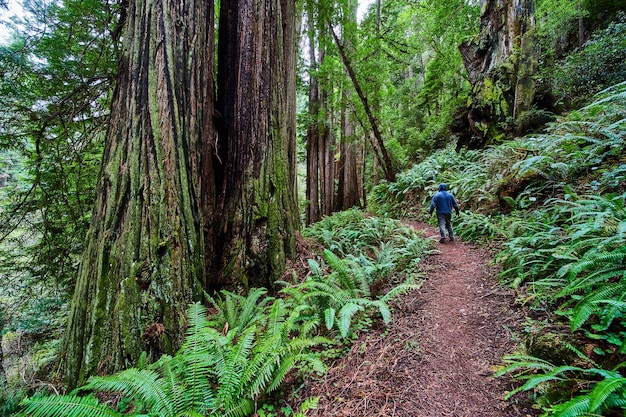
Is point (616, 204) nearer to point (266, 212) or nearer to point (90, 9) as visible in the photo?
point (266, 212)

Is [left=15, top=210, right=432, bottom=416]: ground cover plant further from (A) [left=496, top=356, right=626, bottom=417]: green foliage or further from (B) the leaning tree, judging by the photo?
(A) [left=496, top=356, right=626, bottom=417]: green foliage

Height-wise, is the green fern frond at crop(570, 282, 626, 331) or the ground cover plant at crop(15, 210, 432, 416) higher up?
the green fern frond at crop(570, 282, 626, 331)

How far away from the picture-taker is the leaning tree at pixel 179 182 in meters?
2.66

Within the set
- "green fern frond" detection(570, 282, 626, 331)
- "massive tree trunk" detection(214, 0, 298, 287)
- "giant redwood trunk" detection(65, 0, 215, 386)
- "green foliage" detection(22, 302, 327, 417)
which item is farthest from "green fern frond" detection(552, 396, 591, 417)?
"massive tree trunk" detection(214, 0, 298, 287)

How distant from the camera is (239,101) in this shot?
3.98 meters

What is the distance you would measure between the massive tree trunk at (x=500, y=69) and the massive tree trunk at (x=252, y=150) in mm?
7487

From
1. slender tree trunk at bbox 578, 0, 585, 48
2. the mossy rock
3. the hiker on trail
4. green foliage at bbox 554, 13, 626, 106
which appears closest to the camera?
the mossy rock

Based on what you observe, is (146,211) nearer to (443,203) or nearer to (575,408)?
Result: (575,408)

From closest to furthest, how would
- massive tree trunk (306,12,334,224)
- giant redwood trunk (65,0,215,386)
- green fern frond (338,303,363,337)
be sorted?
green fern frond (338,303,363,337)
giant redwood trunk (65,0,215,386)
massive tree trunk (306,12,334,224)

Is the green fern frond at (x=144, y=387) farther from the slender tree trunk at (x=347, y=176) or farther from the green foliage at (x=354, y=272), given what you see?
the slender tree trunk at (x=347, y=176)

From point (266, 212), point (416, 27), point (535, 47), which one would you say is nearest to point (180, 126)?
point (266, 212)

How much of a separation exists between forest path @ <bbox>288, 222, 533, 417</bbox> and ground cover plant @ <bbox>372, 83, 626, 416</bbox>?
23 centimetres

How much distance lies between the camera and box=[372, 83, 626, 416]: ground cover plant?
175 centimetres

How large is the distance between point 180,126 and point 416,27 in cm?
1584
